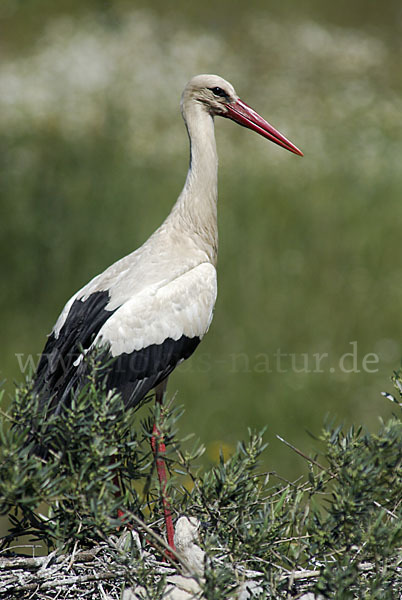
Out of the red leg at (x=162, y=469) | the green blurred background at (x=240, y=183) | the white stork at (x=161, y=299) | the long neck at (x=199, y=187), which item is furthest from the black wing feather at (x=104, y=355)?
the green blurred background at (x=240, y=183)

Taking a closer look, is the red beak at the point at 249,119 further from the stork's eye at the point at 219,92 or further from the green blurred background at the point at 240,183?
the green blurred background at the point at 240,183

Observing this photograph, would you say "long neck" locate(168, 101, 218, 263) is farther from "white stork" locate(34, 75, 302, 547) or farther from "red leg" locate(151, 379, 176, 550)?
"red leg" locate(151, 379, 176, 550)

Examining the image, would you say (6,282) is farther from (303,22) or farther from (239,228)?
(303,22)

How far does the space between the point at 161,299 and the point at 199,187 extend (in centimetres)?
66

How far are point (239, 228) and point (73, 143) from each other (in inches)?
91.5

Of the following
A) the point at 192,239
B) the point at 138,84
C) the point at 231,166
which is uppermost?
the point at 138,84

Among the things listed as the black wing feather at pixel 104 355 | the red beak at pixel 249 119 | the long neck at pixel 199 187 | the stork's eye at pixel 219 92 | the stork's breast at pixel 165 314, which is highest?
the stork's eye at pixel 219 92

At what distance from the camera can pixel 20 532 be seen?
2473 mm

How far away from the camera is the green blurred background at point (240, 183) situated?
24.4 feet

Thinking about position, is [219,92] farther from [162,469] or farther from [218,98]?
[162,469]

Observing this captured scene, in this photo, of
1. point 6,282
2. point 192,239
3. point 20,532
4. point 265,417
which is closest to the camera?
point 20,532

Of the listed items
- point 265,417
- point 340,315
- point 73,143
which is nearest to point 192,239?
point 265,417

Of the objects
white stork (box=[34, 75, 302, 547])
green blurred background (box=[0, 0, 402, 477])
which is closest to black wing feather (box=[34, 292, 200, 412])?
white stork (box=[34, 75, 302, 547])

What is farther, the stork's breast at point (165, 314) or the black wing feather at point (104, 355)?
the stork's breast at point (165, 314)
